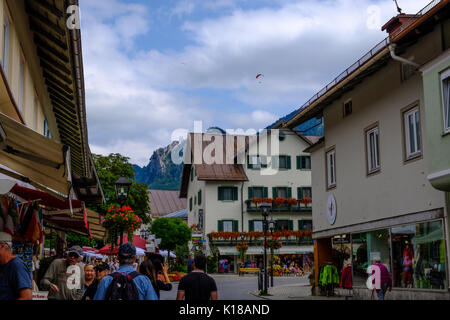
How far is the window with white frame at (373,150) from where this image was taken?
1958cm

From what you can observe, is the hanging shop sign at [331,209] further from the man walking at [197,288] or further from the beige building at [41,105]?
the man walking at [197,288]

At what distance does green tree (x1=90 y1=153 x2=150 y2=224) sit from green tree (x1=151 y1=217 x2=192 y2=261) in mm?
1504

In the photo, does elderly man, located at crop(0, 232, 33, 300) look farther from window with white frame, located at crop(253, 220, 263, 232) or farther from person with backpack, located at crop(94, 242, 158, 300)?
window with white frame, located at crop(253, 220, 263, 232)

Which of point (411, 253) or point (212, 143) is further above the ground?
point (212, 143)

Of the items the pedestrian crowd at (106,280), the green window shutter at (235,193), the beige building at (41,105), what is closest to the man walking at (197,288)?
the pedestrian crowd at (106,280)

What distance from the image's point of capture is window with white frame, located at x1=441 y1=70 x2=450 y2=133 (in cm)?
1384

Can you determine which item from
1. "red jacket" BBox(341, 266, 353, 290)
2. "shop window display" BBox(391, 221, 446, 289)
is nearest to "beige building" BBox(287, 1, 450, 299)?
"shop window display" BBox(391, 221, 446, 289)

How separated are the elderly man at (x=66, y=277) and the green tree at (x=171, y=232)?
44522 mm

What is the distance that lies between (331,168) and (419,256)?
7648mm

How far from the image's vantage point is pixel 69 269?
9.57 m

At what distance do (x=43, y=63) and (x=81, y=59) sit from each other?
2.89 metres
